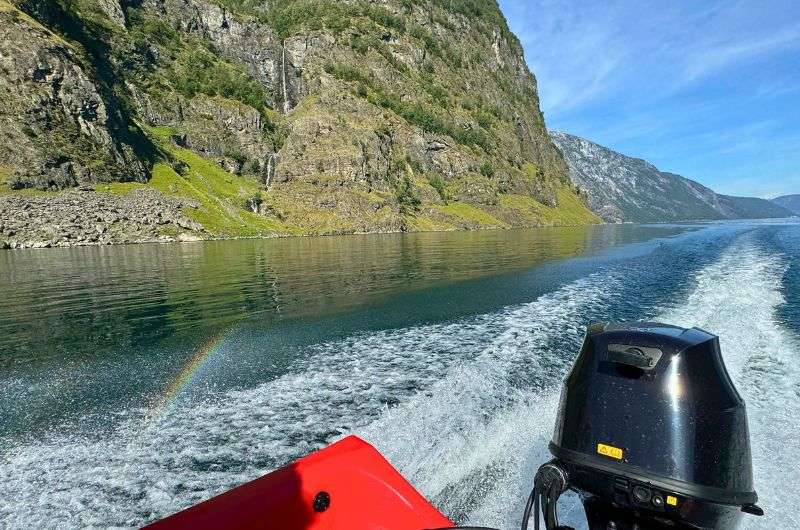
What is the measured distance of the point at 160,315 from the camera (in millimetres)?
17094

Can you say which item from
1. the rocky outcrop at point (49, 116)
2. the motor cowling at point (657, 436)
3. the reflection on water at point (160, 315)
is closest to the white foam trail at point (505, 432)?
the motor cowling at point (657, 436)

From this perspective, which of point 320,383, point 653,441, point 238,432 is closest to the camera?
point 653,441

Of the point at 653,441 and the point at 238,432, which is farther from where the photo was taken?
the point at 238,432

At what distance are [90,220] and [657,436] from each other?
3438 inches

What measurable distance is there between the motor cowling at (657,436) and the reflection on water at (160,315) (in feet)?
24.9

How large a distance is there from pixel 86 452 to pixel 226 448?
2.09 meters

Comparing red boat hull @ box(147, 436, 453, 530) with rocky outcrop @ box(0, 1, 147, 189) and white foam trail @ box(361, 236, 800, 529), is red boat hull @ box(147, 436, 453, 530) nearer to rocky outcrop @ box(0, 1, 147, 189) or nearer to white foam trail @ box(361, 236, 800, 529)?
white foam trail @ box(361, 236, 800, 529)

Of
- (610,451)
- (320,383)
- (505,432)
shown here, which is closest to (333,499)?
(610,451)

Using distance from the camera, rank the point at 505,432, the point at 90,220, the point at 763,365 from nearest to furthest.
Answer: the point at 505,432 → the point at 763,365 → the point at 90,220

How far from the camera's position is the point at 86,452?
6.35m

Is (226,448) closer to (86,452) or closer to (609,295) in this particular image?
(86,452)

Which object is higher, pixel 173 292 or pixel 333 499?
pixel 333 499

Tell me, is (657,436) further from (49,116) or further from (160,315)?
(49,116)

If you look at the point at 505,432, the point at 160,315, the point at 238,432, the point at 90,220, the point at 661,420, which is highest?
the point at 90,220
